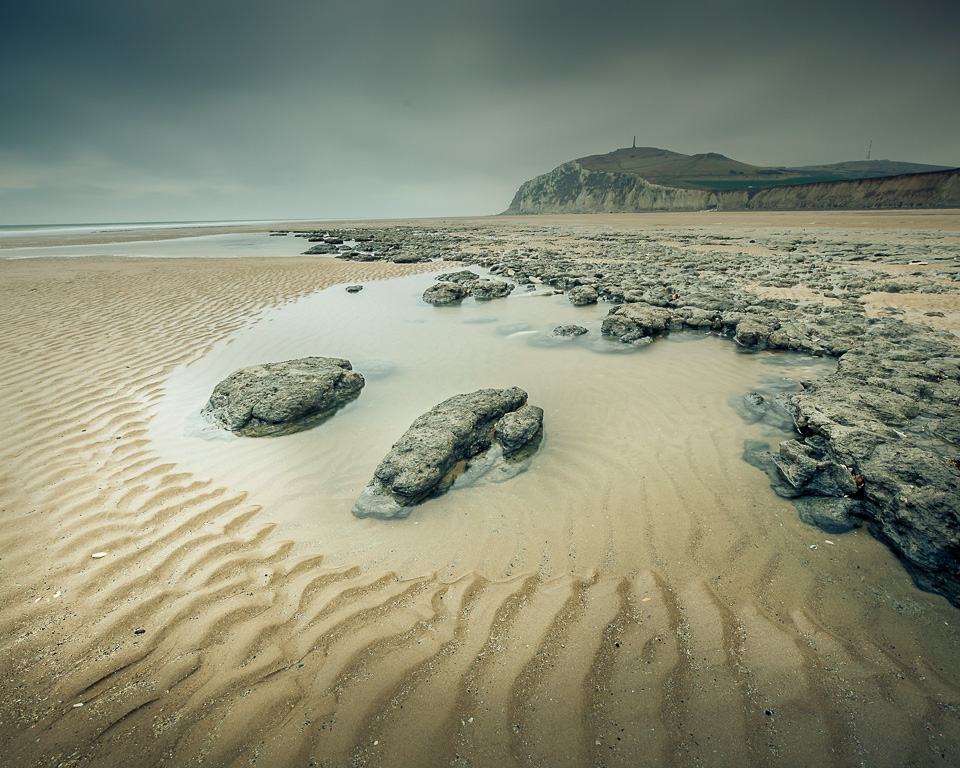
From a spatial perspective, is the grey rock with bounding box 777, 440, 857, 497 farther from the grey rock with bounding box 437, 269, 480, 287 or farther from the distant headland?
the distant headland

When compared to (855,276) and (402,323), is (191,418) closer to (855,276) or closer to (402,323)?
(402,323)

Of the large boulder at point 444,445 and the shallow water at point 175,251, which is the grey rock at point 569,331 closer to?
the large boulder at point 444,445

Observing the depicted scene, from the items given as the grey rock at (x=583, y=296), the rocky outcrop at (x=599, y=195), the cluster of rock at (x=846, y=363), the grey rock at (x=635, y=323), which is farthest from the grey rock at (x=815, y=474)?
the rocky outcrop at (x=599, y=195)

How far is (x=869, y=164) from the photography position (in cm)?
18338

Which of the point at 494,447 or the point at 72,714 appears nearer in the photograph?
the point at 72,714

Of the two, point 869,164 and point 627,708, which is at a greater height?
point 869,164

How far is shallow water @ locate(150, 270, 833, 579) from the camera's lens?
3.16 meters

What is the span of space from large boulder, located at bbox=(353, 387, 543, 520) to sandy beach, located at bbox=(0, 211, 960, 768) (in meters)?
0.30

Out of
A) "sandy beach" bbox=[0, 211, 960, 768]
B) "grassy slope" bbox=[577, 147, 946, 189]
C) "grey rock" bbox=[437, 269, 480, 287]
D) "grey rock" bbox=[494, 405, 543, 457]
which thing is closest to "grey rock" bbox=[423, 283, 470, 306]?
"grey rock" bbox=[437, 269, 480, 287]

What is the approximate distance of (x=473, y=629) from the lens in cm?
244

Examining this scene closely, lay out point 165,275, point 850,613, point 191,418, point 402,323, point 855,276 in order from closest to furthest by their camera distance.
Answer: point 850,613, point 191,418, point 402,323, point 855,276, point 165,275

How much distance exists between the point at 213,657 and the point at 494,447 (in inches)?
114

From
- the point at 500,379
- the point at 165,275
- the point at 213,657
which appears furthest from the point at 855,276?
the point at 165,275

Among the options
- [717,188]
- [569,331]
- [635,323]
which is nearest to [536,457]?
[569,331]
